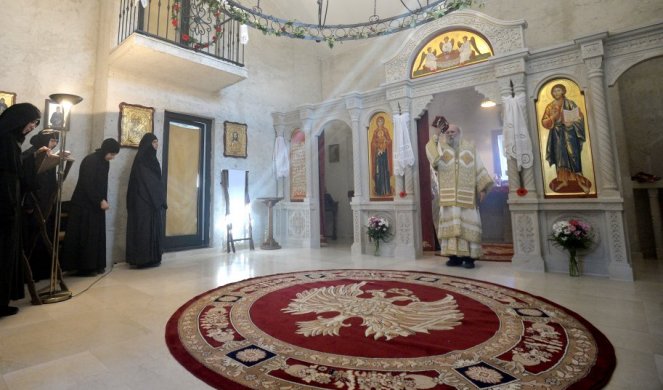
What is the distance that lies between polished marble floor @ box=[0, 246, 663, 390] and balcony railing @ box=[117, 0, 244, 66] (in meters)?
3.80

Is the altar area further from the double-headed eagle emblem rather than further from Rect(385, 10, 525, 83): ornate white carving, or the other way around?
the double-headed eagle emblem

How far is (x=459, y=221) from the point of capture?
4539 millimetres

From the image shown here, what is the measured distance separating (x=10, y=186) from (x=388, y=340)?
3.36m

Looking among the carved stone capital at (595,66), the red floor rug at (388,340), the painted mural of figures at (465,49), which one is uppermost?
the painted mural of figures at (465,49)

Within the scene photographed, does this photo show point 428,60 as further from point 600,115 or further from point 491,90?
point 600,115

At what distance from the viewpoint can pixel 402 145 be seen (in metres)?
5.43

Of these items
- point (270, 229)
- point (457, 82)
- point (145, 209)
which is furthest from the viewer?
point (270, 229)

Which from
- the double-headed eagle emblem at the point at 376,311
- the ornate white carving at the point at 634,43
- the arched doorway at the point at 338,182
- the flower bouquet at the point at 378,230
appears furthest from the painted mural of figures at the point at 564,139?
the arched doorway at the point at 338,182

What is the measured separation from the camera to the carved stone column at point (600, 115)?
12.9ft

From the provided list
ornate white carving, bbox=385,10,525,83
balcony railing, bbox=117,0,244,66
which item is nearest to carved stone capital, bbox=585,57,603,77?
ornate white carving, bbox=385,10,525,83

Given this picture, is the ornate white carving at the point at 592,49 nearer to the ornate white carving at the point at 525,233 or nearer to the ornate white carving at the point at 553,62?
the ornate white carving at the point at 553,62

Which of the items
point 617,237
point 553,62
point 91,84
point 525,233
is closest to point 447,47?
point 553,62

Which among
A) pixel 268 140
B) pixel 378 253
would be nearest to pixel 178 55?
pixel 268 140

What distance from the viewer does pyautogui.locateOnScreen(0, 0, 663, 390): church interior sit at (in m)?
2.54
